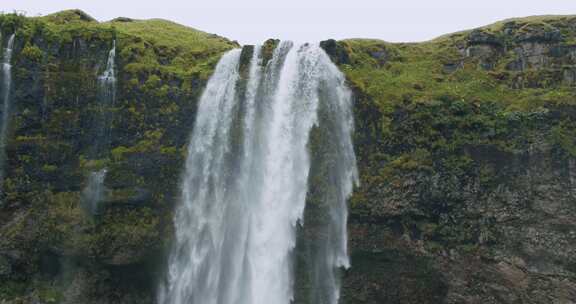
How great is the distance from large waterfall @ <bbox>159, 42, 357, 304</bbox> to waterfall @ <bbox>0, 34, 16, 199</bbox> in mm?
7695

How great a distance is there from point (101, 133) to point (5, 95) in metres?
4.34

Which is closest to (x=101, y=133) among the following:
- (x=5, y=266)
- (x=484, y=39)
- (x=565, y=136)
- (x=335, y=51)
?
(x=5, y=266)

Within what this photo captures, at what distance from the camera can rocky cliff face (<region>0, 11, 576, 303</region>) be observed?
1939 centimetres

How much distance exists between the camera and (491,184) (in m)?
19.9

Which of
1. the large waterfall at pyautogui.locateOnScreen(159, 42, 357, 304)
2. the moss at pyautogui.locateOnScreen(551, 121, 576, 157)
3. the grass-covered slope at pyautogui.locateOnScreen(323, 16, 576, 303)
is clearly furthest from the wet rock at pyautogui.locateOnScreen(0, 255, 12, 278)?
the moss at pyautogui.locateOnScreen(551, 121, 576, 157)

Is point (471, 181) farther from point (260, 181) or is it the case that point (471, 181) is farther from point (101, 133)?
point (101, 133)

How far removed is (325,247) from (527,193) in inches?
322

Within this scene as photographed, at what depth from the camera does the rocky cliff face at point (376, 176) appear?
19391 millimetres

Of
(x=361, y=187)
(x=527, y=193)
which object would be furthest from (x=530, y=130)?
(x=361, y=187)

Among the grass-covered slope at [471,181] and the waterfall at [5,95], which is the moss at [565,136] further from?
the waterfall at [5,95]

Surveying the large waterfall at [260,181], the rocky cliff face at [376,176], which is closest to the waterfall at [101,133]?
the rocky cliff face at [376,176]

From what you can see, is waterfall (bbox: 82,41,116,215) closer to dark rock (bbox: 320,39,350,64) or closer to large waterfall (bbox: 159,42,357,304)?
large waterfall (bbox: 159,42,357,304)

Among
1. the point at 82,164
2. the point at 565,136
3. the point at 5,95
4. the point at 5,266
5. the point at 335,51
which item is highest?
the point at 335,51

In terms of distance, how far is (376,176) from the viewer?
21172 mm
